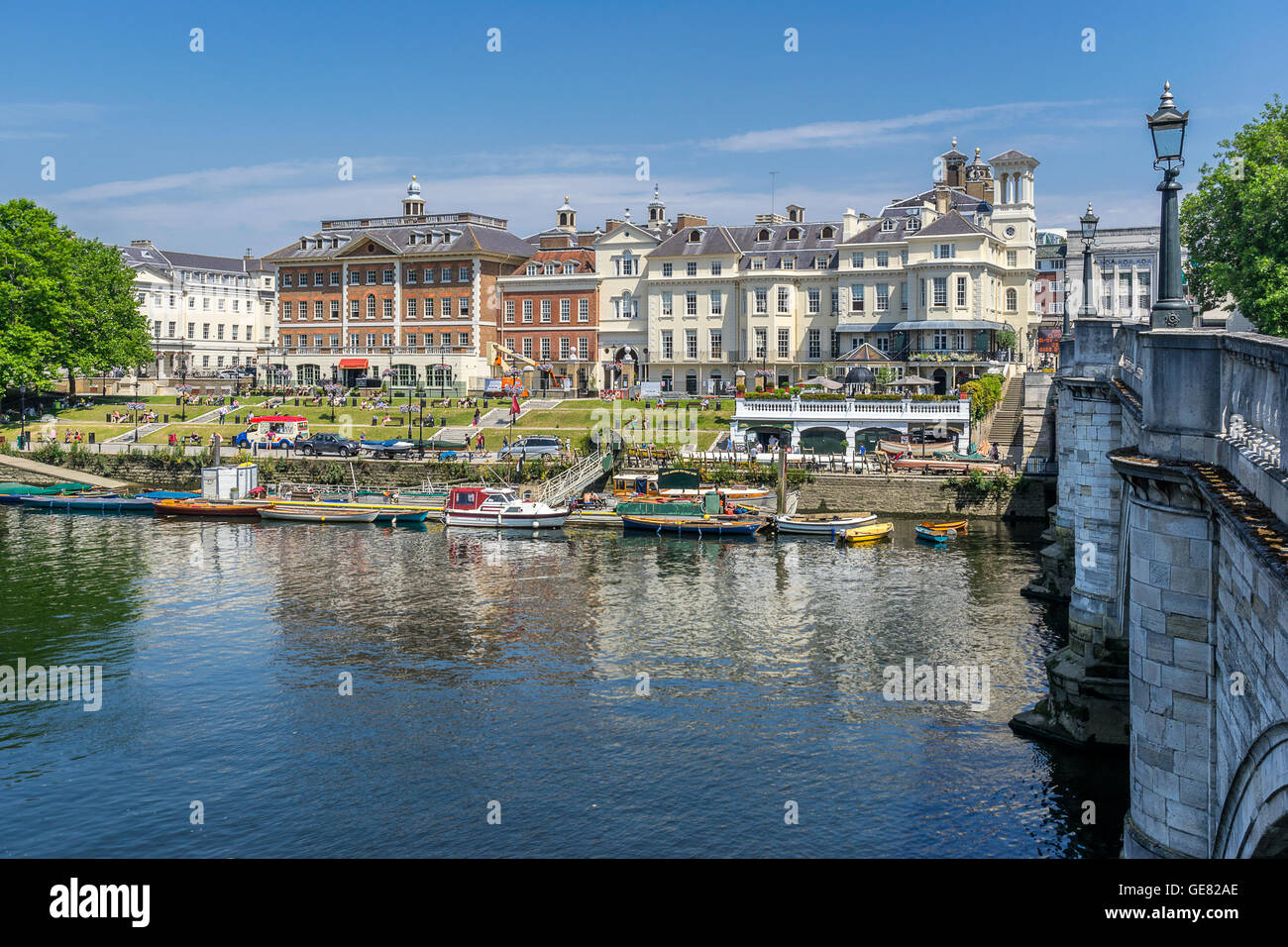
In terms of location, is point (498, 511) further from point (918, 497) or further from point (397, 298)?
point (397, 298)

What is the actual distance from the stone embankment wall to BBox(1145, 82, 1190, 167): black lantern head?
169ft

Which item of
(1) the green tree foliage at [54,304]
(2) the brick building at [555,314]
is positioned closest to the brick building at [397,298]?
(2) the brick building at [555,314]

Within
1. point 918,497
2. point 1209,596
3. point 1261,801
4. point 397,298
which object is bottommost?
point 918,497

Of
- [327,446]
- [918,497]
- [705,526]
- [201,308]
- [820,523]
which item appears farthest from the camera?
[201,308]

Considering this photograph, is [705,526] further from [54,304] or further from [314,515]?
[54,304]

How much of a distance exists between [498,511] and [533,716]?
117 ft

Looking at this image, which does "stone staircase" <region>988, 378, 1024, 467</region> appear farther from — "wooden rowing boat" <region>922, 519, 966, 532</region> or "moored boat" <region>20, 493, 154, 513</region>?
"moored boat" <region>20, 493, 154, 513</region>

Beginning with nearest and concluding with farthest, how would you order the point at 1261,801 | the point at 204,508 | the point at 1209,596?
the point at 1261,801 → the point at 1209,596 → the point at 204,508

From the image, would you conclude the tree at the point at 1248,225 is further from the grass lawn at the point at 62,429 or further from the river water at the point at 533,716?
the grass lawn at the point at 62,429

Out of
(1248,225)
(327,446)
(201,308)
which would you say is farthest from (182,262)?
(1248,225)

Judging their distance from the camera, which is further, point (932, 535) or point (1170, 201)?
point (932, 535)

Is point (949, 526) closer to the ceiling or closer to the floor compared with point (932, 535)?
closer to the ceiling

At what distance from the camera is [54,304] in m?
93.1

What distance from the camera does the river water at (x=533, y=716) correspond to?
78.0 feet
